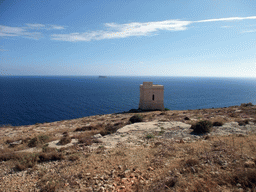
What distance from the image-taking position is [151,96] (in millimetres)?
32750

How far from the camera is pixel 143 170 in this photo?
19.6ft

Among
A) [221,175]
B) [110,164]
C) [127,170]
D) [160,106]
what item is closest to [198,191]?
[221,175]

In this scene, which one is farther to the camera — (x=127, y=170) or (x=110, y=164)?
(x=110, y=164)

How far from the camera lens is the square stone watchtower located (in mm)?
32469

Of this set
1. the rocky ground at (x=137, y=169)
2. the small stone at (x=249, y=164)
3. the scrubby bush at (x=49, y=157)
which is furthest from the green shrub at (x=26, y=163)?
the small stone at (x=249, y=164)

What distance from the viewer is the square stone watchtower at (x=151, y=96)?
107 feet

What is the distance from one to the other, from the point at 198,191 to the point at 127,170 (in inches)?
106

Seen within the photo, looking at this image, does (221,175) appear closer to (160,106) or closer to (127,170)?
(127,170)

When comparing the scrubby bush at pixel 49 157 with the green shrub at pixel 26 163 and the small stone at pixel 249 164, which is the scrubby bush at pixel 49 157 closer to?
the green shrub at pixel 26 163

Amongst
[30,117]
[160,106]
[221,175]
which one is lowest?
[30,117]

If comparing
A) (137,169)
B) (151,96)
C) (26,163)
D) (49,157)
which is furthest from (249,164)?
(151,96)

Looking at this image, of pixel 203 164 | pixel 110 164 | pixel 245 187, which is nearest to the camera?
pixel 245 187

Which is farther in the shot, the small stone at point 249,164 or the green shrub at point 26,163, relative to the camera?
the green shrub at point 26,163

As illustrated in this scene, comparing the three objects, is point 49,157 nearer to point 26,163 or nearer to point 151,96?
point 26,163
